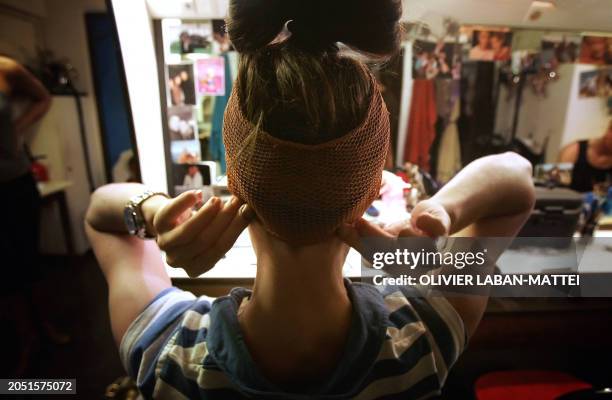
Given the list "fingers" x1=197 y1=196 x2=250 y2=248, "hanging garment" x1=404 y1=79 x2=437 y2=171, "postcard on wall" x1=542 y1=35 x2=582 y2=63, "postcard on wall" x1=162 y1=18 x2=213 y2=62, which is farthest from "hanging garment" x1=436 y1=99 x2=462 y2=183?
"fingers" x1=197 y1=196 x2=250 y2=248

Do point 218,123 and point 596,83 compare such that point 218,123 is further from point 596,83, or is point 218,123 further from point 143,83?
point 596,83

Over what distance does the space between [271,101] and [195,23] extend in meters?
0.82

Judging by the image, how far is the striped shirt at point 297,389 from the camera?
0.53 meters

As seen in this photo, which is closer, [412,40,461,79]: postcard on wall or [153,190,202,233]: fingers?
[153,190,202,233]: fingers

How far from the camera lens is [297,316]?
54cm

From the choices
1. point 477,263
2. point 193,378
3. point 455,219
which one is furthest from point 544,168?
point 193,378

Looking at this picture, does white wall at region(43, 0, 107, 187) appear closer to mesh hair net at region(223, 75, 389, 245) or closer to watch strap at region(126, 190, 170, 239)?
watch strap at region(126, 190, 170, 239)

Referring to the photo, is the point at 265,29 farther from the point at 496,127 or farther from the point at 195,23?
the point at 496,127

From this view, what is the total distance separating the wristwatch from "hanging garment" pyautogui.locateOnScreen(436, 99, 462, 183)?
1297 millimetres

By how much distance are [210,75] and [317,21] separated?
32.0 inches

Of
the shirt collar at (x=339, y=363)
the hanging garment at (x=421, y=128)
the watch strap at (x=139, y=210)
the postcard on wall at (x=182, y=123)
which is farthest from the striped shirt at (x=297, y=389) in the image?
the hanging garment at (x=421, y=128)

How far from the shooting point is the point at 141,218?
1.91ft

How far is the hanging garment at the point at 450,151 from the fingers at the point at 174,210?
132 cm

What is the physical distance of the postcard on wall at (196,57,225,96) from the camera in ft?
3.65
